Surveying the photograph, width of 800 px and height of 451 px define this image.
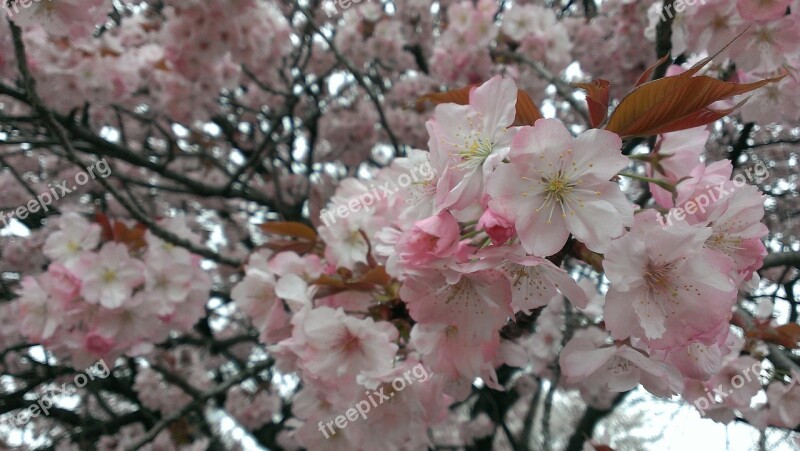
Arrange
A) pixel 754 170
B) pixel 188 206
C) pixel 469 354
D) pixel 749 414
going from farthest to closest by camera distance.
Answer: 1. pixel 188 206
2. pixel 754 170
3. pixel 749 414
4. pixel 469 354

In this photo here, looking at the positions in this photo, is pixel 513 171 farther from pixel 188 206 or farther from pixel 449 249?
pixel 188 206

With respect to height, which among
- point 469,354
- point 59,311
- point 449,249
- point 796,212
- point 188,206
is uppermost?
point 449,249

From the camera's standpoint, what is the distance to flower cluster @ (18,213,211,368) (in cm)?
175

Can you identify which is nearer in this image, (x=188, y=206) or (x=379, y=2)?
(x=379, y=2)

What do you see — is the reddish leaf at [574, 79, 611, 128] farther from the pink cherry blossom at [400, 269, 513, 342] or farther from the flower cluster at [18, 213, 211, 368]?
the flower cluster at [18, 213, 211, 368]

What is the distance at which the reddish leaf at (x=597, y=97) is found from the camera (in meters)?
0.87

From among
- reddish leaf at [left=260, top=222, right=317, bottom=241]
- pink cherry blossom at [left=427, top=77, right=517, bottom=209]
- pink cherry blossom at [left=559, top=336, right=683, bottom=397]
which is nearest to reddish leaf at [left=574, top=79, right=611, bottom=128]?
pink cherry blossom at [left=427, top=77, right=517, bottom=209]

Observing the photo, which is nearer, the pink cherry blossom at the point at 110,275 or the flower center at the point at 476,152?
the flower center at the point at 476,152

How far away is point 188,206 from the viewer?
4.75 m

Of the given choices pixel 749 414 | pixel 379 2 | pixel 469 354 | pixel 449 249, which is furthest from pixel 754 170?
pixel 379 2

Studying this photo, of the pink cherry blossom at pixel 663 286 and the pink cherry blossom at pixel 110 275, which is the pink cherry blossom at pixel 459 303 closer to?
the pink cherry blossom at pixel 663 286

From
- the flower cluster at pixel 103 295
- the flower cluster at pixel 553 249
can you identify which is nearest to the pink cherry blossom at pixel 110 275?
the flower cluster at pixel 103 295

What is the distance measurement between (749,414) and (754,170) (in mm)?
1591

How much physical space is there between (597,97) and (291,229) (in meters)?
1.00
